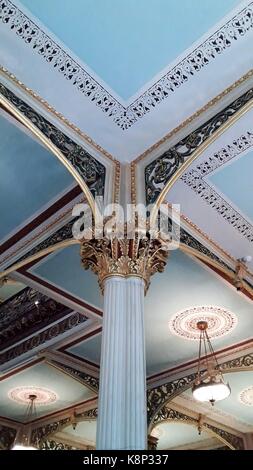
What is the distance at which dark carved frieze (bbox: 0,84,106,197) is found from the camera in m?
4.47

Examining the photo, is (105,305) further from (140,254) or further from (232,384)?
(232,384)

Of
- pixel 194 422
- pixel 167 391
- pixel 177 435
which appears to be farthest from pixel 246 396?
pixel 177 435

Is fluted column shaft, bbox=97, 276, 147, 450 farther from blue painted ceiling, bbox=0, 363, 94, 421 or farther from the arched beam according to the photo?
blue painted ceiling, bbox=0, 363, 94, 421

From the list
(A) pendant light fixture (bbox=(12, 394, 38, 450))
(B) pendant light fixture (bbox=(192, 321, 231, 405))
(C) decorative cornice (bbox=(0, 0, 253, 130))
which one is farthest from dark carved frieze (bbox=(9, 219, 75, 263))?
(A) pendant light fixture (bbox=(12, 394, 38, 450))

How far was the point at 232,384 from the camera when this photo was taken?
938cm

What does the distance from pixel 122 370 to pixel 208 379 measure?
388 cm

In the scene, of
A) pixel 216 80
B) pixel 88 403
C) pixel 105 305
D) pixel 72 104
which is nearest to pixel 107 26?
pixel 72 104

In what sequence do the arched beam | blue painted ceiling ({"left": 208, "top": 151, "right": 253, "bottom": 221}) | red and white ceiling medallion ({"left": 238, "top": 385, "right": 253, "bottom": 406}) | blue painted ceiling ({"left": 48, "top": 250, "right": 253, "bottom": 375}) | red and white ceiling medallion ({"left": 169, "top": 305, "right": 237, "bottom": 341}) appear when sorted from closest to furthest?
1. blue painted ceiling ({"left": 208, "top": 151, "right": 253, "bottom": 221})
2. the arched beam
3. blue painted ceiling ({"left": 48, "top": 250, "right": 253, "bottom": 375})
4. red and white ceiling medallion ({"left": 169, "top": 305, "right": 237, "bottom": 341})
5. red and white ceiling medallion ({"left": 238, "top": 385, "right": 253, "bottom": 406})

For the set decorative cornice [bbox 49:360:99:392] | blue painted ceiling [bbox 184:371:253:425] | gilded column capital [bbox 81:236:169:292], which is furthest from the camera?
blue painted ceiling [bbox 184:371:253:425]

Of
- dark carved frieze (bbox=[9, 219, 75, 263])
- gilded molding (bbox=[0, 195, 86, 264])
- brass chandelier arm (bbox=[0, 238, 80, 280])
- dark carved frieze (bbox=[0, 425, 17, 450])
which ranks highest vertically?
gilded molding (bbox=[0, 195, 86, 264])

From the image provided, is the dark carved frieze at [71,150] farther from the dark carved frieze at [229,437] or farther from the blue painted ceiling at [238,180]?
the dark carved frieze at [229,437]

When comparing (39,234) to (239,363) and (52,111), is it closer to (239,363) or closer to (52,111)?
(52,111)

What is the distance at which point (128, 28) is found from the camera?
4.23 metres

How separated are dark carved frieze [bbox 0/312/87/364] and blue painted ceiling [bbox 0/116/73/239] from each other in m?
2.41
